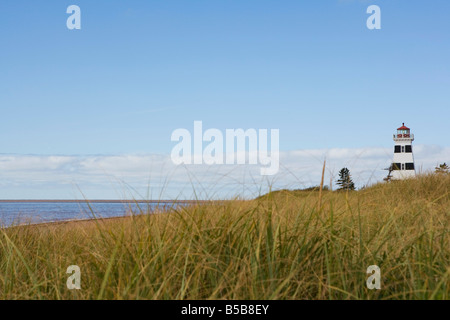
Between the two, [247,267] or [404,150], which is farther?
[404,150]

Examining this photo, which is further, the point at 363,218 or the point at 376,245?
the point at 363,218

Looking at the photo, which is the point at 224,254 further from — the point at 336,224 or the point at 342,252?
the point at 336,224
